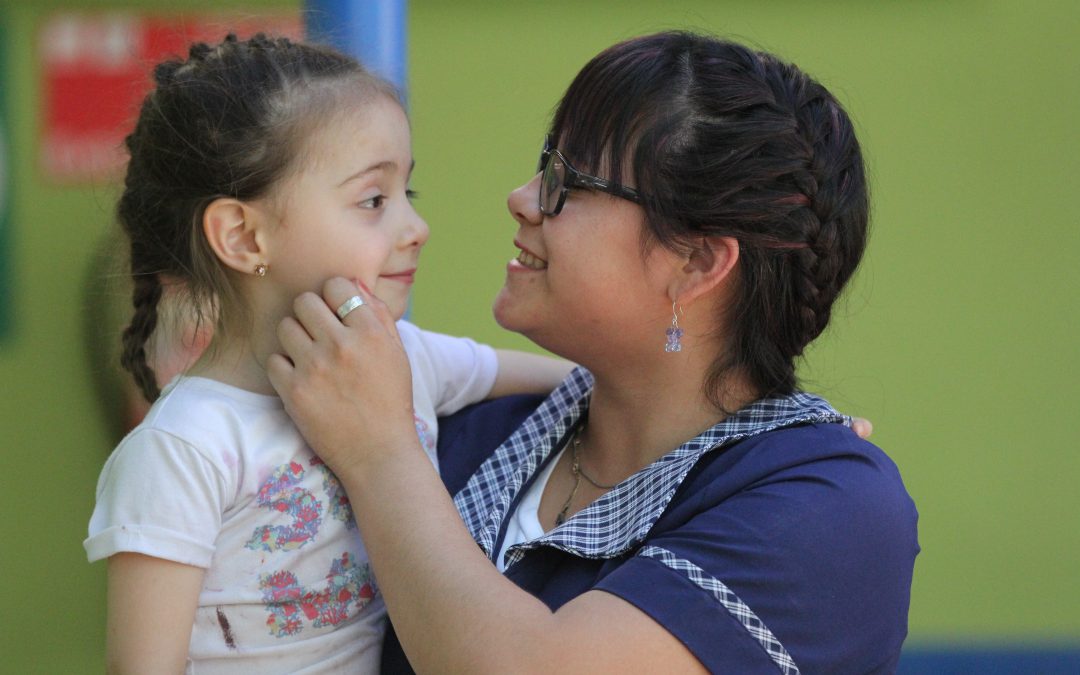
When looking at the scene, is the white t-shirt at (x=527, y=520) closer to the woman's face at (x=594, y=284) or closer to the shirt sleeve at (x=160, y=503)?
the woman's face at (x=594, y=284)

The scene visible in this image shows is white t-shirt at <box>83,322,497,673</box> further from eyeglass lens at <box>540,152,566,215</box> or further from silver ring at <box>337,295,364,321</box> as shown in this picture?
eyeglass lens at <box>540,152,566,215</box>

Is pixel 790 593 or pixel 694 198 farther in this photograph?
pixel 694 198

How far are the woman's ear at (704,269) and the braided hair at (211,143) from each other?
629mm

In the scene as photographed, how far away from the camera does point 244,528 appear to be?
1.84m

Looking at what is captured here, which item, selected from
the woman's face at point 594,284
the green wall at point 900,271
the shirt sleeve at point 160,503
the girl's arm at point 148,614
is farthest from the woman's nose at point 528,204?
the green wall at point 900,271

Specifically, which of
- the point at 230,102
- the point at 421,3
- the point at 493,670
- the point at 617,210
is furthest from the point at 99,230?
the point at 493,670

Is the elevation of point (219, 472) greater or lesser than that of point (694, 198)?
lesser

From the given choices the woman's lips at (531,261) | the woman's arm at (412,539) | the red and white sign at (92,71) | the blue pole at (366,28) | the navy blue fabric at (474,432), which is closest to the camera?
the woman's arm at (412,539)

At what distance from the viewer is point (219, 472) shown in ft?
5.86

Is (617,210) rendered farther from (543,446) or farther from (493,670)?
(493,670)

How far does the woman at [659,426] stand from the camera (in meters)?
1.62

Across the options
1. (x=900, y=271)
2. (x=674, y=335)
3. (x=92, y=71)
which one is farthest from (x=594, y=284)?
(x=92, y=71)

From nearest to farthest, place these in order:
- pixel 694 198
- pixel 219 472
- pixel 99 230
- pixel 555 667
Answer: pixel 555 667 → pixel 219 472 → pixel 694 198 → pixel 99 230

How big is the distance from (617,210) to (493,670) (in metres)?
0.80
